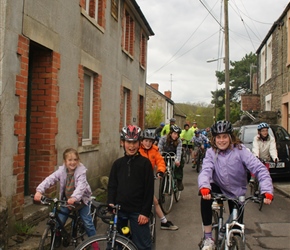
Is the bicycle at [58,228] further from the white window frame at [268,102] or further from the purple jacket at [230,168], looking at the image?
the white window frame at [268,102]

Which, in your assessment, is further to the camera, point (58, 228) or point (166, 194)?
point (166, 194)

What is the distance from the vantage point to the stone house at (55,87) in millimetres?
5379

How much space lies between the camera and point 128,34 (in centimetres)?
1424

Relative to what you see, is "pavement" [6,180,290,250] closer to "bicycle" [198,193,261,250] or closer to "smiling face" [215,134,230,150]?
"bicycle" [198,193,261,250]

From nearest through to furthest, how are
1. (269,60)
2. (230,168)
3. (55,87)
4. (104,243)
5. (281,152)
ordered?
(104,243) → (230,168) → (55,87) → (281,152) → (269,60)

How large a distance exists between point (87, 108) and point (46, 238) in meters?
5.49

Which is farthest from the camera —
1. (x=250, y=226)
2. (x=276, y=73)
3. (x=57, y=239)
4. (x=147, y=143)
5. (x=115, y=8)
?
(x=276, y=73)

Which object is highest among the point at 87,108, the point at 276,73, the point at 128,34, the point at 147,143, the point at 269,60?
the point at 269,60

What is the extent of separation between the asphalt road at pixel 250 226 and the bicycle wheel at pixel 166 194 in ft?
0.52

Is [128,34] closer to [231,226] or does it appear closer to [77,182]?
[77,182]

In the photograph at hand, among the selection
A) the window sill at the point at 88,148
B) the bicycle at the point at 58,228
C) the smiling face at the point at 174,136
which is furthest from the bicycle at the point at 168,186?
the bicycle at the point at 58,228

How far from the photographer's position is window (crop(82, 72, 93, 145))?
9508 millimetres

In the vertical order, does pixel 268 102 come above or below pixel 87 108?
above

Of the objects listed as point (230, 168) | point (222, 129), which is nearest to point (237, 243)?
point (230, 168)
